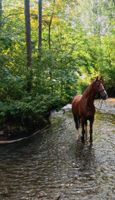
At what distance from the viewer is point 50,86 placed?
14141 mm

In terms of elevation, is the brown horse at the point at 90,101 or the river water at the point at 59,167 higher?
the brown horse at the point at 90,101

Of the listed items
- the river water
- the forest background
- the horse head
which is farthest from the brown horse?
the forest background

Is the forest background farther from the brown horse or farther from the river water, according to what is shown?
the brown horse

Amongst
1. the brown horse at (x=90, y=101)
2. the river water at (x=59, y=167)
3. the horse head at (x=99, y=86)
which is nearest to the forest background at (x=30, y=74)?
the river water at (x=59, y=167)

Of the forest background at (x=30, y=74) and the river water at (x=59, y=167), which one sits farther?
the forest background at (x=30, y=74)

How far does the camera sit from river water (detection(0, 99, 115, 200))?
6.89 m

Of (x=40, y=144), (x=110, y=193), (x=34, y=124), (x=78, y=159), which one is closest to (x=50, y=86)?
(x=34, y=124)

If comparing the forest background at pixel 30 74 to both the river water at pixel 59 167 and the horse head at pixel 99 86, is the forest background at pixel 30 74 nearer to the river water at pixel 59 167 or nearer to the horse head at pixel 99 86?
the river water at pixel 59 167

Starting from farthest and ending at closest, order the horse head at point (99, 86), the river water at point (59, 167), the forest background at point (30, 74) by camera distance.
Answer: the forest background at point (30, 74) → the horse head at point (99, 86) → the river water at point (59, 167)

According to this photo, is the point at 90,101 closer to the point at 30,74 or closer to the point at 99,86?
the point at 99,86

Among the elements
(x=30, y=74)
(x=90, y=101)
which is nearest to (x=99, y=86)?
(x=90, y=101)

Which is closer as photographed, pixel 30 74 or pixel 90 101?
pixel 90 101

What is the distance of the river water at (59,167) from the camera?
6.89 m

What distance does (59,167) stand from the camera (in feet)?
28.4
